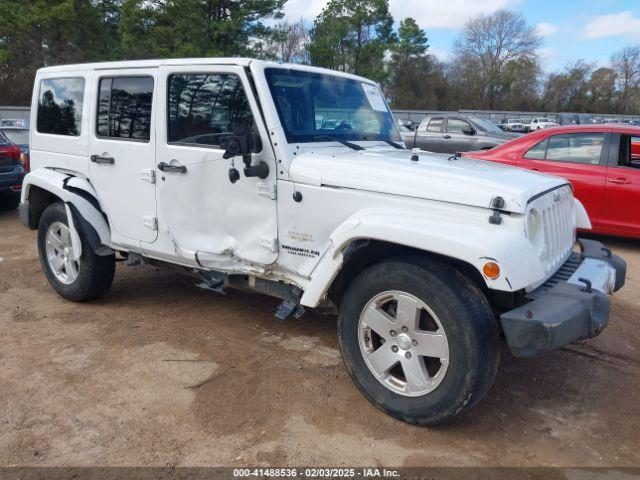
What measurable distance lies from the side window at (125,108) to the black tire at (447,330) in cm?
227

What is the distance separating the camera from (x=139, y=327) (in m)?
4.73

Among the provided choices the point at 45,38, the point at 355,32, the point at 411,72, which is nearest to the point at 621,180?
the point at 45,38

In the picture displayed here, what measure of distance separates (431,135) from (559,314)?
1283cm

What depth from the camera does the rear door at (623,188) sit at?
6957 mm

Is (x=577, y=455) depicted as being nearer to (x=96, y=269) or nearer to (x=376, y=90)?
(x=376, y=90)

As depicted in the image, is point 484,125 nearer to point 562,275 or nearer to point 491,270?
point 562,275

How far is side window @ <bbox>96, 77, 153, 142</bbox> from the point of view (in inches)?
173

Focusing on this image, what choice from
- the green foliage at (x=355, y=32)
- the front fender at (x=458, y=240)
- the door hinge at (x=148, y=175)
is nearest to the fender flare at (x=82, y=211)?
the door hinge at (x=148, y=175)

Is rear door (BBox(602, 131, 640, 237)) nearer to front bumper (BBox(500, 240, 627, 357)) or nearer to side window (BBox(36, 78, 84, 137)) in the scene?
front bumper (BBox(500, 240, 627, 357))

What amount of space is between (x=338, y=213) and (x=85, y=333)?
8.15ft

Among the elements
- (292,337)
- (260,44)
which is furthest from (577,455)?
(260,44)

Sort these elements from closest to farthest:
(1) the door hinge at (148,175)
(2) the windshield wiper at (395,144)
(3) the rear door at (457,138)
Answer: (1) the door hinge at (148,175) → (2) the windshield wiper at (395,144) → (3) the rear door at (457,138)

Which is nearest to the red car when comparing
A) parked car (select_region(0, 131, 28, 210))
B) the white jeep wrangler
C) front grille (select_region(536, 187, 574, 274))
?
the white jeep wrangler

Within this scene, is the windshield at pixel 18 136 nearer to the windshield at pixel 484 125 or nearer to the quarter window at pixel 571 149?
the quarter window at pixel 571 149
